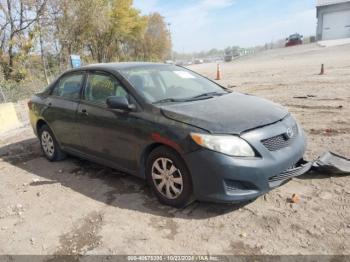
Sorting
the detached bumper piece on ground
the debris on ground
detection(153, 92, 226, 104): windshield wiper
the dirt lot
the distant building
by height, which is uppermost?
the distant building

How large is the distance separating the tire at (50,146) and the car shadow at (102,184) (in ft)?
0.35

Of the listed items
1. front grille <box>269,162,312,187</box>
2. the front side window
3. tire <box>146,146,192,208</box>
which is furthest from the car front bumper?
the front side window

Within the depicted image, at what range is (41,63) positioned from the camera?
2008 centimetres

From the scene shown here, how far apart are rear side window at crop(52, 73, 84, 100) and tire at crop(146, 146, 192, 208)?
1953mm

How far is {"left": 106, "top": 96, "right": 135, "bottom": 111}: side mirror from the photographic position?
13.4 ft

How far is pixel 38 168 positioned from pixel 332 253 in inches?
184

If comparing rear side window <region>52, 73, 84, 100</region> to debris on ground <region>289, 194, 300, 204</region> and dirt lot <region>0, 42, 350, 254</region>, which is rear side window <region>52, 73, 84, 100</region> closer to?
dirt lot <region>0, 42, 350, 254</region>

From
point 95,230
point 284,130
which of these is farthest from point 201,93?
point 95,230

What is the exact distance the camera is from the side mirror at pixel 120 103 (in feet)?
13.4

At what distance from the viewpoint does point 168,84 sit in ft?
15.1

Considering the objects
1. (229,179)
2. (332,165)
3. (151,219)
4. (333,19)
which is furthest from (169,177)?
(333,19)

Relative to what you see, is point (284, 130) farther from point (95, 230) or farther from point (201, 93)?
point (95, 230)

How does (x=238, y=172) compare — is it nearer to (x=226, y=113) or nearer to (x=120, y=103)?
(x=226, y=113)

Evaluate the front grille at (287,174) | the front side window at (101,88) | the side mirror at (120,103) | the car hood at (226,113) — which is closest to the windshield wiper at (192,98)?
the car hood at (226,113)
